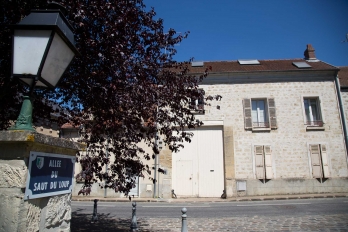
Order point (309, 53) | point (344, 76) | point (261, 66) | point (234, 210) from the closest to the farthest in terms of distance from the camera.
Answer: point (234, 210) → point (261, 66) → point (344, 76) → point (309, 53)

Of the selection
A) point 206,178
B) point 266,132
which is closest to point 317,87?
point 266,132

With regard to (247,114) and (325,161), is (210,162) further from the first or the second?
(325,161)

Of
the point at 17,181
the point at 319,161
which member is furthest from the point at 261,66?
the point at 17,181

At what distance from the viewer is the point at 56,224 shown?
7.28ft

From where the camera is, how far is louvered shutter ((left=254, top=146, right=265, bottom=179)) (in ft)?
49.3

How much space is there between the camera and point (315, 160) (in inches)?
598

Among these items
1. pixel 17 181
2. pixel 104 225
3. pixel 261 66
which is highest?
pixel 261 66

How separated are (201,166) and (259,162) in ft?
11.4

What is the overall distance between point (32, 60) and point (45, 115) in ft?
12.7

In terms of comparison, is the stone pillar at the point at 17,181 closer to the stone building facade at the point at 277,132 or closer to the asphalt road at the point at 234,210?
the asphalt road at the point at 234,210

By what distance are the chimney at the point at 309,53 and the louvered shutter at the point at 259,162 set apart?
368 inches

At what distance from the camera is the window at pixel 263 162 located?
15.0m

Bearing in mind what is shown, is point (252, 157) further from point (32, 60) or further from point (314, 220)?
point (32, 60)

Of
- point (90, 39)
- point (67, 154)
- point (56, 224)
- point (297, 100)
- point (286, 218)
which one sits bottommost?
point (286, 218)
